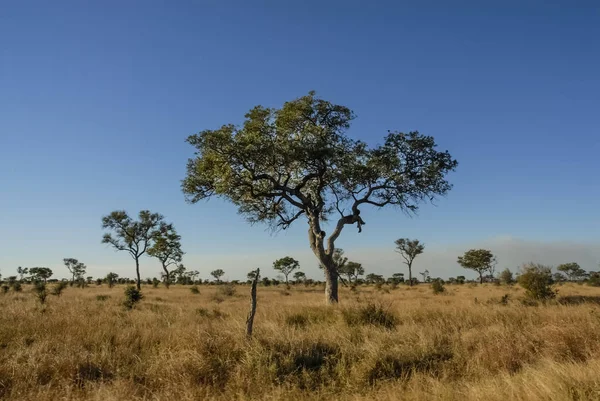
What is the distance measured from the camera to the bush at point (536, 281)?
2020 cm

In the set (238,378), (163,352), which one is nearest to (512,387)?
(238,378)

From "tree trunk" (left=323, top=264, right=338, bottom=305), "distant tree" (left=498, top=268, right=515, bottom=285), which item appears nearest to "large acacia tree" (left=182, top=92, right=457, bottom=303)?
"tree trunk" (left=323, top=264, right=338, bottom=305)

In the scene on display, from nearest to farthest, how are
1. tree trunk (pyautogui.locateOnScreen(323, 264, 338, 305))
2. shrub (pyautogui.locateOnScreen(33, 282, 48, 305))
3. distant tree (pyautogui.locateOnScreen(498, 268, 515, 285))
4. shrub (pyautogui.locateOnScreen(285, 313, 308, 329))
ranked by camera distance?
shrub (pyautogui.locateOnScreen(285, 313, 308, 329)) → tree trunk (pyautogui.locateOnScreen(323, 264, 338, 305)) → shrub (pyautogui.locateOnScreen(33, 282, 48, 305)) → distant tree (pyautogui.locateOnScreen(498, 268, 515, 285))

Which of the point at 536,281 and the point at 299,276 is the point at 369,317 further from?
the point at 299,276

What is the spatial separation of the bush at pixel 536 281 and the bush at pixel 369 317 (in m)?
12.9

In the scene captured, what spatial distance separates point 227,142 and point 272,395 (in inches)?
545

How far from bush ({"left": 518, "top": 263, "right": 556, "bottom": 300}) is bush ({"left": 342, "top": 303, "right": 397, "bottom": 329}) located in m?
12.9

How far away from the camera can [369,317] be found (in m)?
11.4

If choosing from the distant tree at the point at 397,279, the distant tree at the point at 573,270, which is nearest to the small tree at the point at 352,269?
the distant tree at the point at 397,279

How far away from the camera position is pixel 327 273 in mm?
19203

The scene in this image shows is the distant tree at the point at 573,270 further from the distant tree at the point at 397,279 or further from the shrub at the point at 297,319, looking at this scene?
the shrub at the point at 297,319

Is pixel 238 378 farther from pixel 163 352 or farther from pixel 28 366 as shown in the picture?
pixel 28 366

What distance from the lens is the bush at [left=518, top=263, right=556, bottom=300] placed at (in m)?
20.2

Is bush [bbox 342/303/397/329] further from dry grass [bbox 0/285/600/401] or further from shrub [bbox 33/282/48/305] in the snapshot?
shrub [bbox 33/282/48/305]
